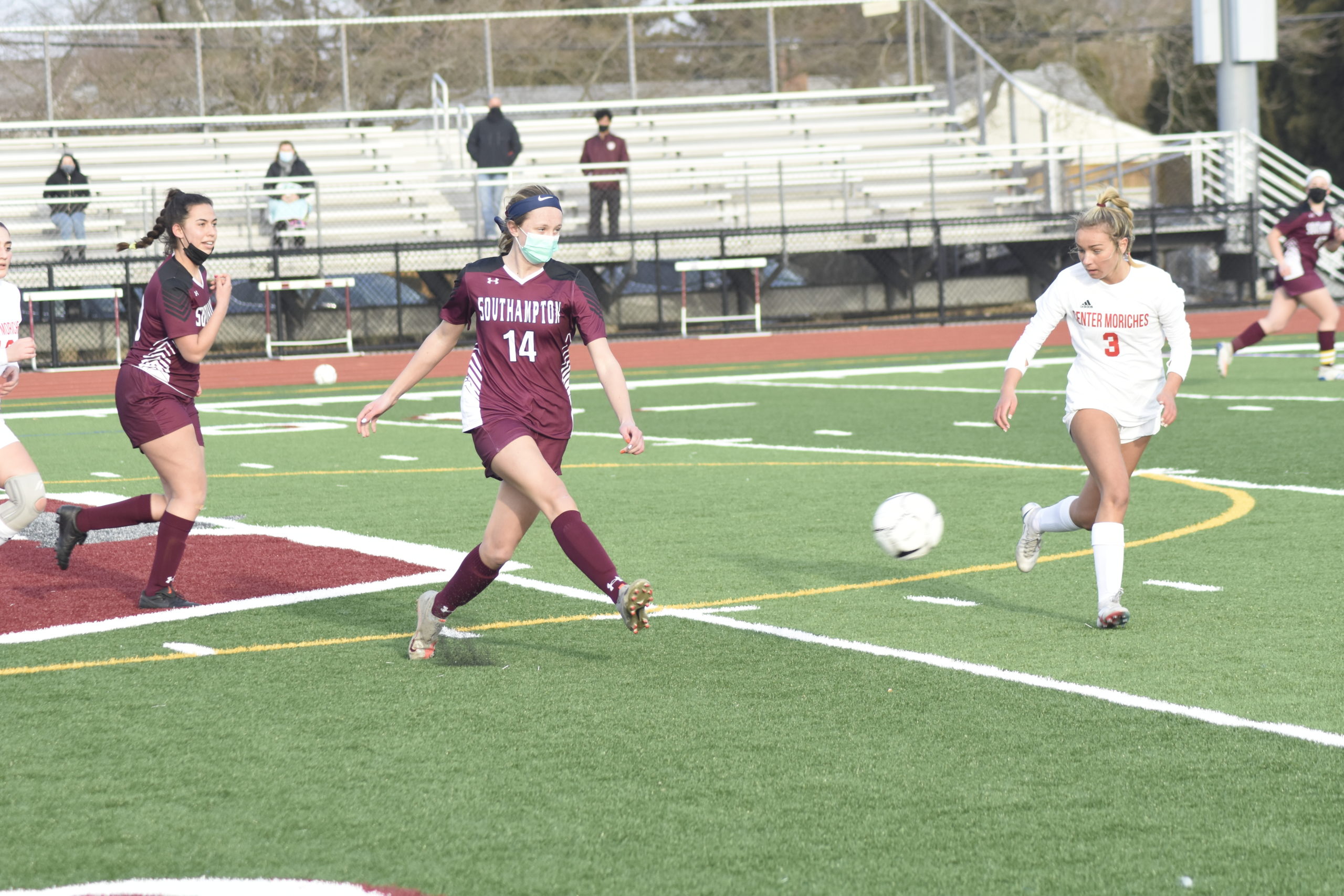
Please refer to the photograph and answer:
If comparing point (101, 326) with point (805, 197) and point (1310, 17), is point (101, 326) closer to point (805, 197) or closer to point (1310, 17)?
point (805, 197)

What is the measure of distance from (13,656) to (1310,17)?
45165 millimetres

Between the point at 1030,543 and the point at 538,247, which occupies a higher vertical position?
the point at 538,247

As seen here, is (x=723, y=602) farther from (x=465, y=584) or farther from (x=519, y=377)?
(x=519, y=377)

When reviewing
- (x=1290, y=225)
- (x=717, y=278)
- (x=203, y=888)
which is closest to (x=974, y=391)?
(x=1290, y=225)

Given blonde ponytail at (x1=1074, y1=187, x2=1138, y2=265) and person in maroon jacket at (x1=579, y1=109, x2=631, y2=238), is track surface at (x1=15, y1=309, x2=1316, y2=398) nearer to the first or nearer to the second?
person in maroon jacket at (x1=579, y1=109, x2=631, y2=238)

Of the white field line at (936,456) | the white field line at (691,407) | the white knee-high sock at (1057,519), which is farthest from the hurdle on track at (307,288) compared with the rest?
the white knee-high sock at (1057,519)

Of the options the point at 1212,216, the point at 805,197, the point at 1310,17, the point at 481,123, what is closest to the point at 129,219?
the point at 481,123

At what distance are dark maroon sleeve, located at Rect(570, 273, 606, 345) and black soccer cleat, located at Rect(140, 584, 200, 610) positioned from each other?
2.43 meters

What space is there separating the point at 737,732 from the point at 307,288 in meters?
23.5

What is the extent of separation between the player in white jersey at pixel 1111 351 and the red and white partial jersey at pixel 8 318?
456 cm

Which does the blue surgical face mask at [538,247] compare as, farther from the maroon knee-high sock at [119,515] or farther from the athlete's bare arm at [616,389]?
the maroon knee-high sock at [119,515]

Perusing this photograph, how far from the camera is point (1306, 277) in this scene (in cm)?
1825

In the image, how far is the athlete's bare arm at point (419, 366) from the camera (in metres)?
6.56

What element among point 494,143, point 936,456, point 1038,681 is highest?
point 494,143
